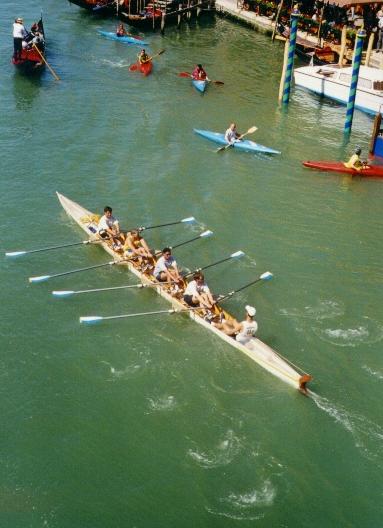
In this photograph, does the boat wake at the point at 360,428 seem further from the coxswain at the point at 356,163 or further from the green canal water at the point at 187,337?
the coxswain at the point at 356,163

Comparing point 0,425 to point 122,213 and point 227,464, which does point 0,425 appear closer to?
point 227,464

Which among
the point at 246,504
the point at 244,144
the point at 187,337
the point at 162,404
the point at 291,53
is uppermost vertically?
the point at 291,53

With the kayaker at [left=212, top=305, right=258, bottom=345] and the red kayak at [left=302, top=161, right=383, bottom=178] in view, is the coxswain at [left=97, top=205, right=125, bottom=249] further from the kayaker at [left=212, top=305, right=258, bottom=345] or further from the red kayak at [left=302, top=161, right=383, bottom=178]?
the red kayak at [left=302, top=161, right=383, bottom=178]

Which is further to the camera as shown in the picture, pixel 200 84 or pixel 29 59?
pixel 29 59

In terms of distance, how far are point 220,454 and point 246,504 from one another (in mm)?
1304

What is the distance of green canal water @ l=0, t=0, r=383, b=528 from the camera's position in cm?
1344

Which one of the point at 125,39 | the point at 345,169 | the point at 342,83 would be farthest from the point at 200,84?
the point at 345,169

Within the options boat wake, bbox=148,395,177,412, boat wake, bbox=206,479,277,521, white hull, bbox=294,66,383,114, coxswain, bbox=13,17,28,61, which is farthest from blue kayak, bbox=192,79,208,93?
boat wake, bbox=206,479,277,521

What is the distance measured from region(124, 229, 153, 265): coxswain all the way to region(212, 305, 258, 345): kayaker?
11.7ft

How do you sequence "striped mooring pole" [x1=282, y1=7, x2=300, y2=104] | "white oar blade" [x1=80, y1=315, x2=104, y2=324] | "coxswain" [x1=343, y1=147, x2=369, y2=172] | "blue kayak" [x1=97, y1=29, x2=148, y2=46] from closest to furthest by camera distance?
1. "white oar blade" [x1=80, y1=315, x2=104, y2=324]
2. "coxswain" [x1=343, y1=147, x2=369, y2=172]
3. "striped mooring pole" [x1=282, y1=7, x2=300, y2=104]
4. "blue kayak" [x1=97, y1=29, x2=148, y2=46]

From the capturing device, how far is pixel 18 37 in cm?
3434

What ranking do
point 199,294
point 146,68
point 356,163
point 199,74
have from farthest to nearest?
1. point 146,68
2. point 199,74
3. point 356,163
4. point 199,294

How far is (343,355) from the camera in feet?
56.0

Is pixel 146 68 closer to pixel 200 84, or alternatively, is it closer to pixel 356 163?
pixel 200 84
